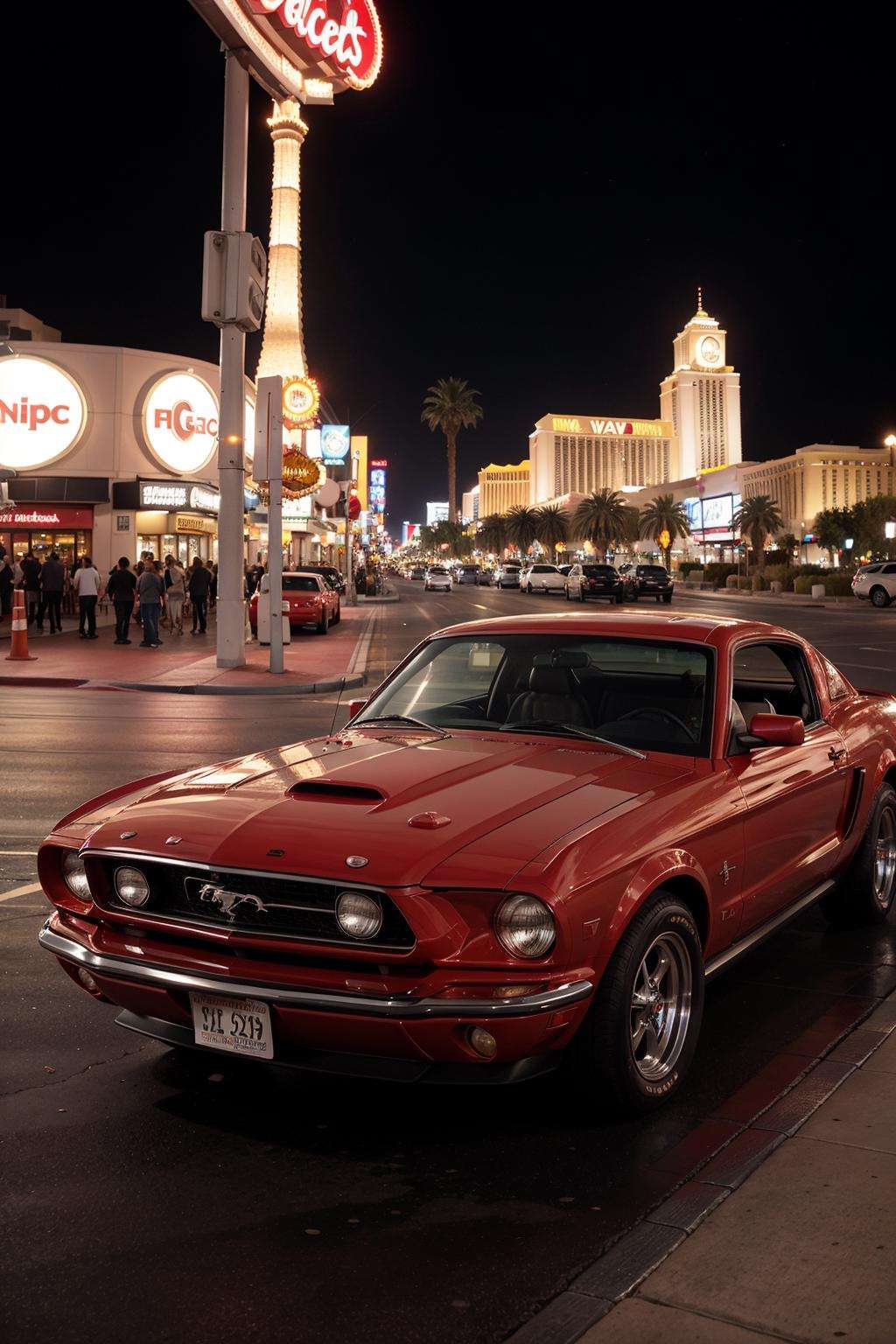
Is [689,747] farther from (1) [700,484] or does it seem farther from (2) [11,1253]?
(1) [700,484]

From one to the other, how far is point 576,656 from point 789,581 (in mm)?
68686

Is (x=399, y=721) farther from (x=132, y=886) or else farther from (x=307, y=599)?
(x=307, y=599)

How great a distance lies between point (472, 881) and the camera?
3373mm

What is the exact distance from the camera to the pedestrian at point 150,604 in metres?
25.8

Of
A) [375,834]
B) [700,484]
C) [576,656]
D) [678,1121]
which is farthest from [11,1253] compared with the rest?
[700,484]

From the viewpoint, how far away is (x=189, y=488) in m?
41.7

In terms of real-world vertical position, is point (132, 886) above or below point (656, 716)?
below

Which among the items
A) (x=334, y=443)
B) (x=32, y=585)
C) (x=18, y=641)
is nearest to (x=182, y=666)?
(x=18, y=641)

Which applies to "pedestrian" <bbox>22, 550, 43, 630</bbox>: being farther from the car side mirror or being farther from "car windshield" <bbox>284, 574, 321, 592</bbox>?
the car side mirror

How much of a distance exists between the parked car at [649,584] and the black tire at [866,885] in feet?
153

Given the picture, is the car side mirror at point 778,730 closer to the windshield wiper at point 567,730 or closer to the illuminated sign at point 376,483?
the windshield wiper at point 567,730

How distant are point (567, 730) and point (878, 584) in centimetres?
4579

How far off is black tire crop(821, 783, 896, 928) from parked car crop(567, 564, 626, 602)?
45186 mm

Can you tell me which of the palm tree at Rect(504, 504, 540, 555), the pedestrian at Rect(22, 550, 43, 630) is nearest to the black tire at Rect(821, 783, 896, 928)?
the pedestrian at Rect(22, 550, 43, 630)
